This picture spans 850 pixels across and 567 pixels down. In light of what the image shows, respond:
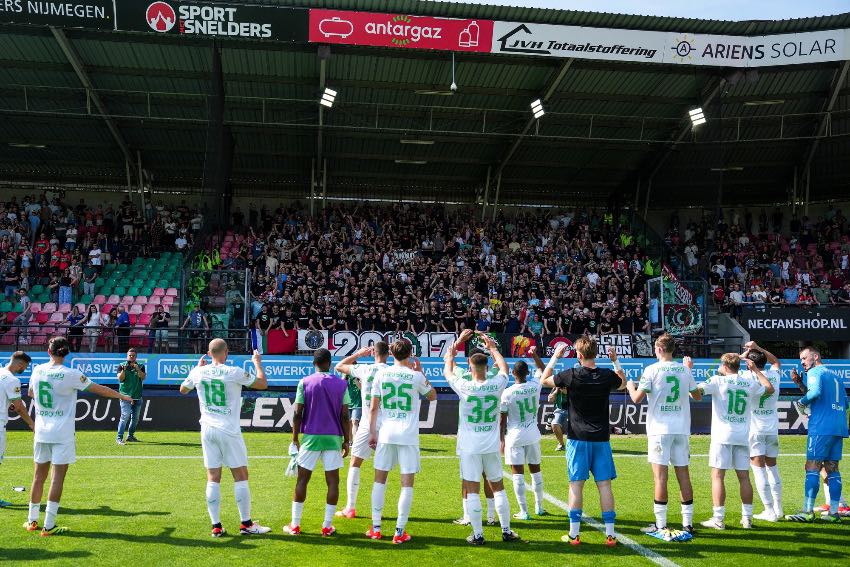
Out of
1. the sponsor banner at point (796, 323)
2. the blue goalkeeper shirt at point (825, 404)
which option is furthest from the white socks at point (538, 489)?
the sponsor banner at point (796, 323)

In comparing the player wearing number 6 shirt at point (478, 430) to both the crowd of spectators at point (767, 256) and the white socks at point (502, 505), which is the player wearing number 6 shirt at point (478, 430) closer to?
the white socks at point (502, 505)

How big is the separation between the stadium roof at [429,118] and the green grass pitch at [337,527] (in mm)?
16457

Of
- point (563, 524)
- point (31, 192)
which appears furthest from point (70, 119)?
point (563, 524)

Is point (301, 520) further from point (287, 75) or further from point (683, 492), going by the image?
point (287, 75)

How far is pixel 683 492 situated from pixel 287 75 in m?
22.7

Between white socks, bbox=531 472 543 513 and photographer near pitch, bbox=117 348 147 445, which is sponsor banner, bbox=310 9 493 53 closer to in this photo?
photographer near pitch, bbox=117 348 147 445

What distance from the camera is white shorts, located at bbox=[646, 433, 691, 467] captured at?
9.55m

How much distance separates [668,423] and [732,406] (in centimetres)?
111

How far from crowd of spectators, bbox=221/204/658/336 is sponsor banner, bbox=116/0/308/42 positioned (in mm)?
8792

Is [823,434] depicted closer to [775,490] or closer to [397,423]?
[775,490]

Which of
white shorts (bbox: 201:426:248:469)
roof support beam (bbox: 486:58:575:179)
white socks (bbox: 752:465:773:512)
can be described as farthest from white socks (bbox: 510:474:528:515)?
roof support beam (bbox: 486:58:575:179)

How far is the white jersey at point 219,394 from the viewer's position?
9258 millimetres

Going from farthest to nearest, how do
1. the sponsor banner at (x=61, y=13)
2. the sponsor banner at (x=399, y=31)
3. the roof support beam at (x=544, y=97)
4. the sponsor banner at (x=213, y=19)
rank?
the roof support beam at (x=544, y=97)
the sponsor banner at (x=399, y=31)
the sponsor banner at (x=213, y=19)
the sponsor banner at (x=61, y=13)

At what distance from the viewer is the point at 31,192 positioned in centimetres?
3603
